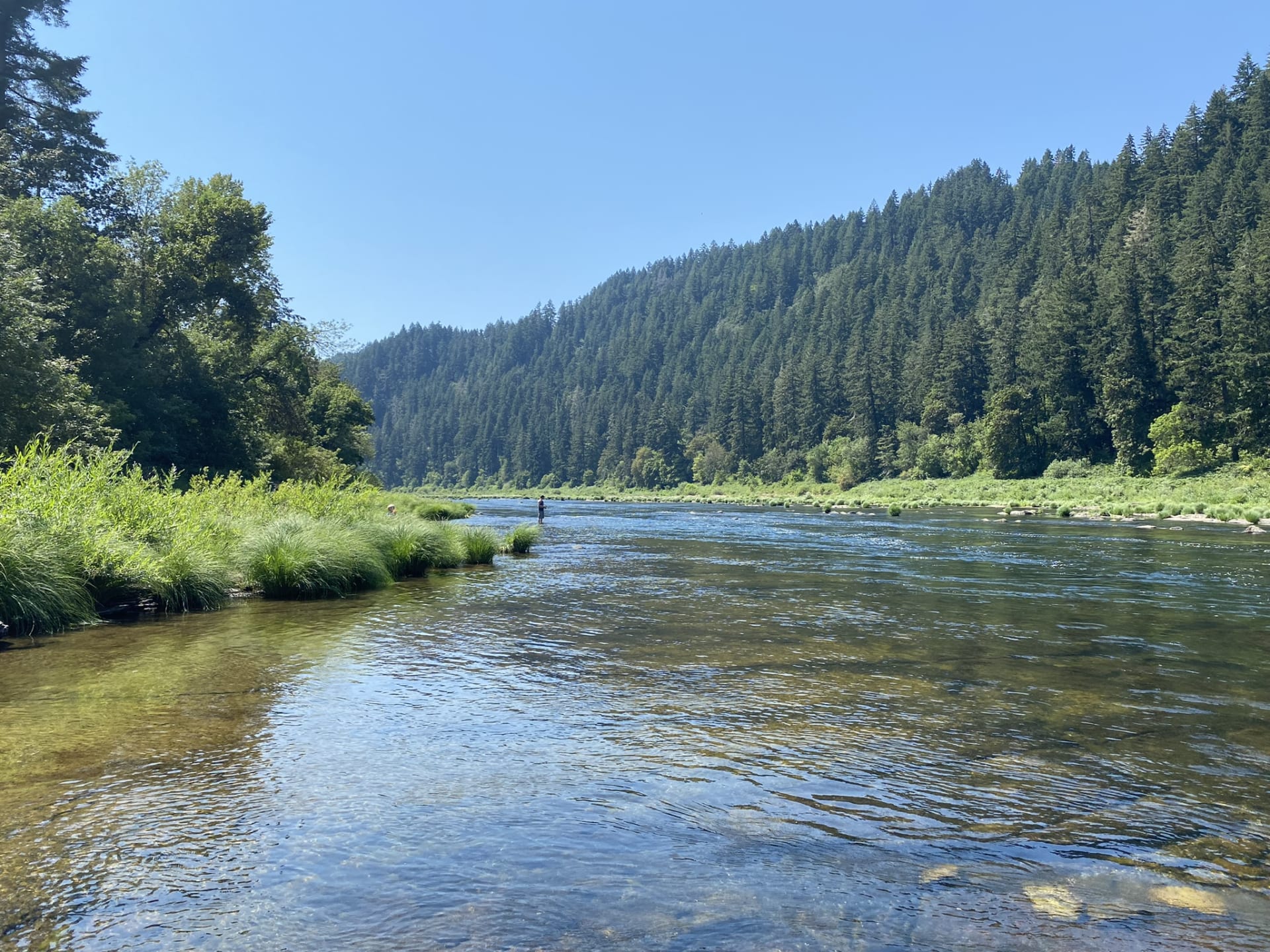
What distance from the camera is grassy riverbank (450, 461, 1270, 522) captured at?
52.7 m

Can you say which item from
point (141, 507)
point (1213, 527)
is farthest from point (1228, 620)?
point (1213, 527)

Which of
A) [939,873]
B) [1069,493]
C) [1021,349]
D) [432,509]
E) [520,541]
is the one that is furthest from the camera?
Result: [1021,349]

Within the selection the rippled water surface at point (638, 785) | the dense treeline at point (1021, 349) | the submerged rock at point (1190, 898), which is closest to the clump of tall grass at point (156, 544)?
the rippled water surface at point (638, 785)

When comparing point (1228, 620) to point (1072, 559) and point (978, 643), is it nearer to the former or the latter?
point (978, 643)

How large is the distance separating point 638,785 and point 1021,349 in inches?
4122

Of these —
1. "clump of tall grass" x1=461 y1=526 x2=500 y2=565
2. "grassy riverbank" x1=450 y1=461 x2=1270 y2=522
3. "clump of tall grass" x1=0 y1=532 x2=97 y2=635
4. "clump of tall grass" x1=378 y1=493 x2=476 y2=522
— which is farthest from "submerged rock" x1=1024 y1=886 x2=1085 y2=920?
"grassy riverbank" x1=450 y1=461 x2=1270 y2=522

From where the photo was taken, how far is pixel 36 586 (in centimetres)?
1286

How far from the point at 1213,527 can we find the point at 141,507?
151ft

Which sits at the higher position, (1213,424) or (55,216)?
(55,216)

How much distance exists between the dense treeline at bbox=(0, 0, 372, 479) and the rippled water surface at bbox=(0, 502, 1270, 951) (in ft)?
73.3

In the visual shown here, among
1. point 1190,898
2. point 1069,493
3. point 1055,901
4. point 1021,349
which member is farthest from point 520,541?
point 1021,349

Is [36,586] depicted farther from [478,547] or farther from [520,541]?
[520,541]

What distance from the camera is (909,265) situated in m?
165

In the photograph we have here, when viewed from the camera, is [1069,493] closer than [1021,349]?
Yes
